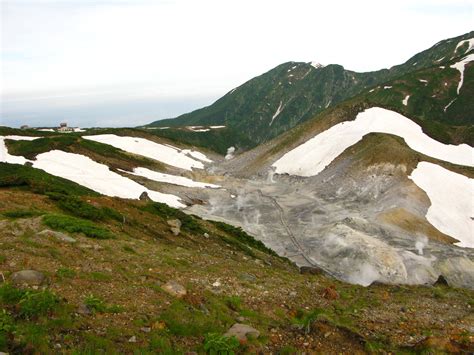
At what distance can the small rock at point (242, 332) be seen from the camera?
12020 millimetres

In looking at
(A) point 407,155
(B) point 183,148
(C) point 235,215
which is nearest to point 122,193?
(C) point 235,215

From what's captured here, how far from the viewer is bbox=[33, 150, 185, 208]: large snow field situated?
58.5 metres

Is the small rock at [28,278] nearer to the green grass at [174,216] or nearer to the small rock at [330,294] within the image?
the small rock at [330,294]

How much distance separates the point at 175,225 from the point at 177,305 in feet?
53.7

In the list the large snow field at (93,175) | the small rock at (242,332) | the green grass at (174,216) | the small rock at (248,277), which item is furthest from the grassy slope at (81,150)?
the small rock at (242,332)

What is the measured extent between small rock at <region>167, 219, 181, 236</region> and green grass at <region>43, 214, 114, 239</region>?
26.3 feet

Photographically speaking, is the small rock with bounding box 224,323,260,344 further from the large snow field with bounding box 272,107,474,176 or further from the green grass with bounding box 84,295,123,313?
the large snow field with bounding box 272,107,474,176

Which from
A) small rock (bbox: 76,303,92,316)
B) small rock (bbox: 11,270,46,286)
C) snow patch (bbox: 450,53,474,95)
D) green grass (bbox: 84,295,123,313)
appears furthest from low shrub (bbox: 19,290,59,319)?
snow patch (bbox: 450,53,474,95)

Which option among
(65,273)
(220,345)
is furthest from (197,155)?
(220,345)

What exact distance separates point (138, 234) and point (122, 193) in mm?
35105

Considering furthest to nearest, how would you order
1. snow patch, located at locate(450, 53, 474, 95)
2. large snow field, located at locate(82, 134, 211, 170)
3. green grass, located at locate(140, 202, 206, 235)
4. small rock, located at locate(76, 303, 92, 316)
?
snow patch, located at locate(450, 53, 474, 95)
large snow field, located at locate(82, 134, 211, 170)
green grass, located at locate(140, 202, 206, 235)
small rock, located at locate(76, 303, 92, 316)

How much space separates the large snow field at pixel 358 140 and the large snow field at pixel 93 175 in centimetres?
3728

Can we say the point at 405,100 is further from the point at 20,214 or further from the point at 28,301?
the point at 28,301

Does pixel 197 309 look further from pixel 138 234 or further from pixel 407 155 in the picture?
pixel 407 155
